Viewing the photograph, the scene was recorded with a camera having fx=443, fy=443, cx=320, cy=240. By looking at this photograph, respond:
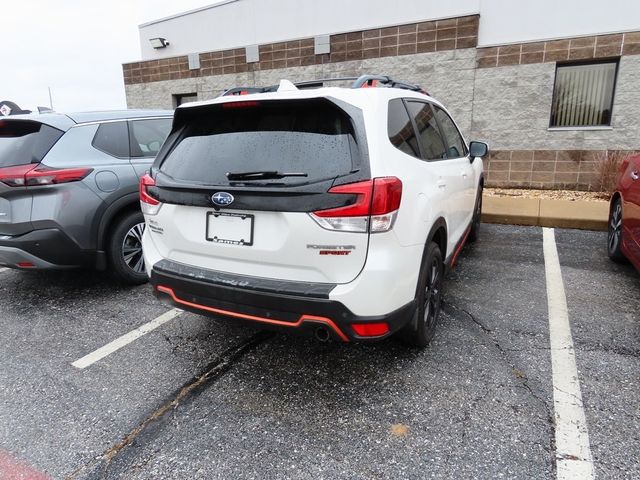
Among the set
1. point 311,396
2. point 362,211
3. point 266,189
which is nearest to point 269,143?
point 266,189

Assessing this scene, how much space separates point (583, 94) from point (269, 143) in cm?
852

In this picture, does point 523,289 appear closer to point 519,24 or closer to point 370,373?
point 370,373

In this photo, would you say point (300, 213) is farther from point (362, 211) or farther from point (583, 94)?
point (583, 94)

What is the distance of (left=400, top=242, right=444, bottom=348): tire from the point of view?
105 inches

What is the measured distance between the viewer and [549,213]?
654cm

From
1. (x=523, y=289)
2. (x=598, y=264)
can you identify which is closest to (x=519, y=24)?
(x=598, y=264)

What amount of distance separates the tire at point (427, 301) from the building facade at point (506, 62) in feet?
23.2

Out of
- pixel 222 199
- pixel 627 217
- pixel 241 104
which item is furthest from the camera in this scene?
pixel 627 217

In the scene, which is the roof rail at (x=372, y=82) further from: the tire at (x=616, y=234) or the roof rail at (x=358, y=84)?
the tire at (x=616, y=234)

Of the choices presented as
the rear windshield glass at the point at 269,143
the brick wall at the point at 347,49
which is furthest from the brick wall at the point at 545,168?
the rear windshield glass at the point at 269,143

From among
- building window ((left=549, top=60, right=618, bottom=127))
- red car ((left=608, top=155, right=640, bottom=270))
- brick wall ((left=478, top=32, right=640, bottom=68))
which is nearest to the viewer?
red car ((left=608, top=155, right=640, bottom=270))

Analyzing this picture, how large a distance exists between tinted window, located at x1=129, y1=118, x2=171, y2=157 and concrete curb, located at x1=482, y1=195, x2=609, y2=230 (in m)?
4.76

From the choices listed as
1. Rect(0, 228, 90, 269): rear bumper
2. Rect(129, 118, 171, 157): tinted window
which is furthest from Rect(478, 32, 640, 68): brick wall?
Rect(0, 228, 90, 269): rear bumper

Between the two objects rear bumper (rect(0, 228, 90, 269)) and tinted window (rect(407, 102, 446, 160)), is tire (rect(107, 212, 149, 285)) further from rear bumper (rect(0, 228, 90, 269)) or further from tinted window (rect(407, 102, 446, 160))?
tinted window (rect(407, 102, 446, 160))
